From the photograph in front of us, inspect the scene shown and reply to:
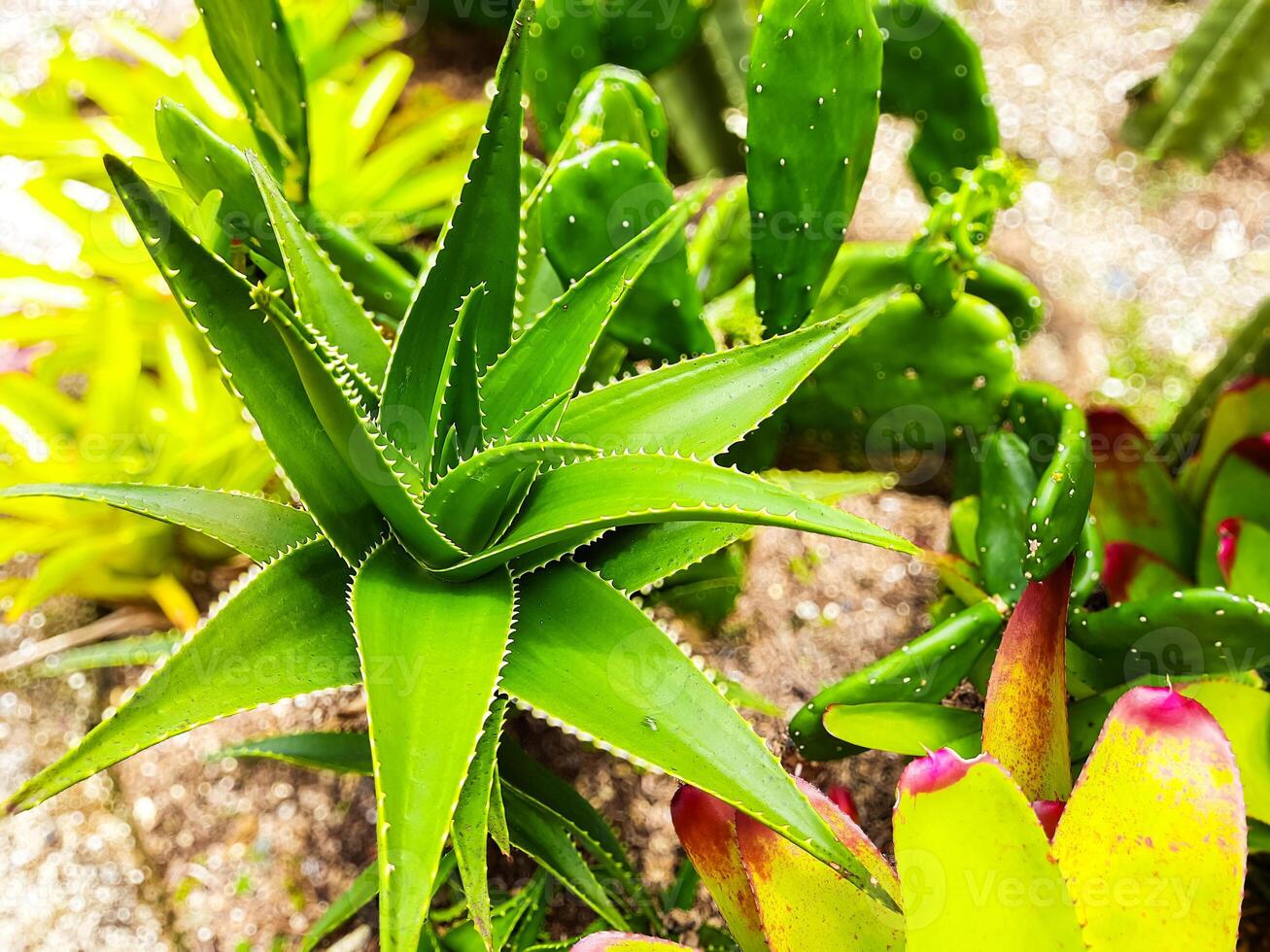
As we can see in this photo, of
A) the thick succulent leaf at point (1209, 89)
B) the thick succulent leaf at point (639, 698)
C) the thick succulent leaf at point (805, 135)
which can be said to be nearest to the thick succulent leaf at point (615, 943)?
the thick succulent leaf at point (639, 698)

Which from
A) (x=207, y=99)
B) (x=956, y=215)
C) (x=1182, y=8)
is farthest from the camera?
(x=1182, y=8)

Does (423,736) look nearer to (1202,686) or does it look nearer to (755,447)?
(755,447)

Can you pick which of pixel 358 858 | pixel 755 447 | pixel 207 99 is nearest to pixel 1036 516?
pixel 755 447

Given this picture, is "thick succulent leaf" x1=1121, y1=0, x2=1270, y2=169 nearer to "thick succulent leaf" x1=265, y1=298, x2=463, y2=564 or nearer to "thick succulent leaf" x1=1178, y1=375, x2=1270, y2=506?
"thick succulent leaf" x1=1178, y1=375, x2=1270, y2=506

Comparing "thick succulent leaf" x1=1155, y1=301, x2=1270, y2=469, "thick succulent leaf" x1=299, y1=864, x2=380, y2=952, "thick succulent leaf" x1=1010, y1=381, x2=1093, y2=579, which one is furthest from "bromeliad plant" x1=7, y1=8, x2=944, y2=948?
"thick succulent leaf" x1=1155, y1=301, x2=1270, y2=469

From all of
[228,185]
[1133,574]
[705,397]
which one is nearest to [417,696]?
[705,397]
